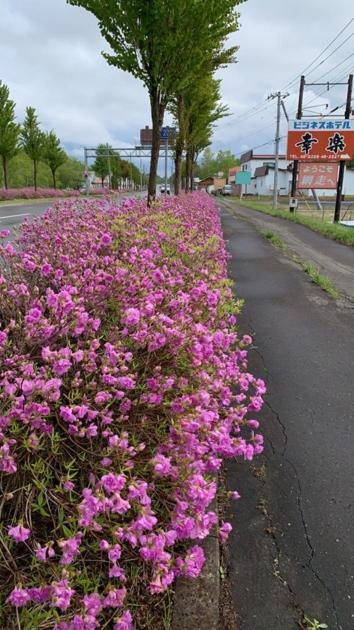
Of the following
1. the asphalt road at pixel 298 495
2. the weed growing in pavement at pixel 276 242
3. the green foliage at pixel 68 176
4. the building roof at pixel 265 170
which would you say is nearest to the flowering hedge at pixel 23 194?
the weed growing in pavement at pixel 276 242

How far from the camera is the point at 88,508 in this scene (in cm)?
134

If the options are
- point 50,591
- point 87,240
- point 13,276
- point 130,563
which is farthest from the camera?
point 87,240

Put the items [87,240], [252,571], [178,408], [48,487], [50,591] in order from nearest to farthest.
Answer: [50,591] < [48,487] < [178,408] < [252,571] < [87,240]

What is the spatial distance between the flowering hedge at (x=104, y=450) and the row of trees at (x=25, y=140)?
34.8 meters

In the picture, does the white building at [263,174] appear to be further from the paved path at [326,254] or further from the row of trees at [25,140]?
the paved path at [326,254]

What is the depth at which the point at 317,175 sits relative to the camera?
24.8 m

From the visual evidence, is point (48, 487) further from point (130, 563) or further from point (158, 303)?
point (158, 303)

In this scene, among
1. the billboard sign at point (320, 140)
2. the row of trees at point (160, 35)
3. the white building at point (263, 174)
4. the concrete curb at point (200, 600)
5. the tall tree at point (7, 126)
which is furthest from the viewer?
the white building at point (263, 174)

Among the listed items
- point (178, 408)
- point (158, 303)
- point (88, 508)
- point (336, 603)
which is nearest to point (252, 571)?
point (336, 603)

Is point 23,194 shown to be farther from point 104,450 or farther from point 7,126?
point 104,450

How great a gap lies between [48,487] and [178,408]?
0.57 m

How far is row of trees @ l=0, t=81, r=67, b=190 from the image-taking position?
32.1m

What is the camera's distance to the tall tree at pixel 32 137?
39281 mm

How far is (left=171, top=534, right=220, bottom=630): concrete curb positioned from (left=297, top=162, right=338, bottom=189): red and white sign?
2558 cm
